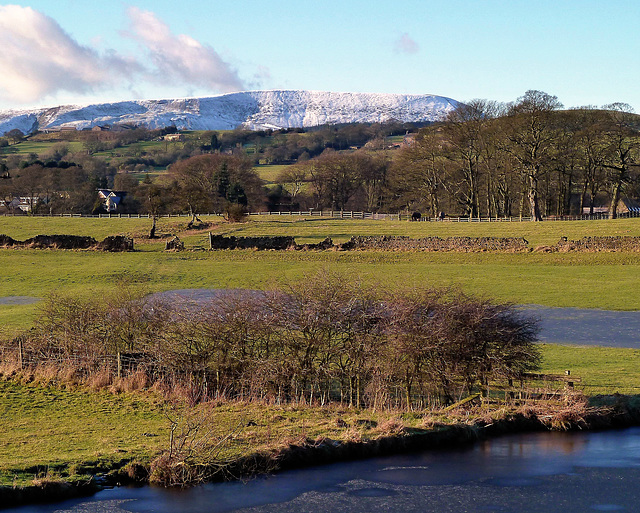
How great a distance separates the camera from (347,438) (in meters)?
19.2

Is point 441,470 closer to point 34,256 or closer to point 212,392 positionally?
point 212,392

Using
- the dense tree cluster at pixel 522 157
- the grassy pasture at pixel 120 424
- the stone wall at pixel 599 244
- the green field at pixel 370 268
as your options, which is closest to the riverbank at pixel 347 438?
the grassy pasture at pixel 120 424

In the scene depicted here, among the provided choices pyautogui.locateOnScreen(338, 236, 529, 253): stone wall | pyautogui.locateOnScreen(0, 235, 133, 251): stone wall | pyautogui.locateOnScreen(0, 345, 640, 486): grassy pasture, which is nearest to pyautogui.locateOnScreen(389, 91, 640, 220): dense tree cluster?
pyautogui.locateOnScreen(338, 236, 529, 253): stone wall

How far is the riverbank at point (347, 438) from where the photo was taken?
1675 centimetres

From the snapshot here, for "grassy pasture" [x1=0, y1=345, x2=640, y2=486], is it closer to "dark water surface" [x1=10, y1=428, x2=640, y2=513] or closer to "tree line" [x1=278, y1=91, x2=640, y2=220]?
"dark water surface" [x1=10, y1=428, x2=640, y2=513]

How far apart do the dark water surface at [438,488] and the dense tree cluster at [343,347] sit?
349 centimetres

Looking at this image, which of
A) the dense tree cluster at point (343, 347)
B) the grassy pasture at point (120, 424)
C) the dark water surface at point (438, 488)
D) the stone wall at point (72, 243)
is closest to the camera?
the dark water surface at point (438, 488)

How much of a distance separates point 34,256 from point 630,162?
6300cm

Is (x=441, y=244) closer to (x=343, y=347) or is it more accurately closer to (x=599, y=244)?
(x=599, y=244)

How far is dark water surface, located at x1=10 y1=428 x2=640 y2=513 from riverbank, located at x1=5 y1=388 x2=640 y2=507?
0.31 meters

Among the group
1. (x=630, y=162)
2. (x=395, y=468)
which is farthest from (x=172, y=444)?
(x=630, y=162)

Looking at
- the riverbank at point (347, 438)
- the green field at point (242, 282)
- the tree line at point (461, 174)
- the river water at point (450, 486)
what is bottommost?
the river water at point (450, 486)

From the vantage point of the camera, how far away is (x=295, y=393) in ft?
75.9

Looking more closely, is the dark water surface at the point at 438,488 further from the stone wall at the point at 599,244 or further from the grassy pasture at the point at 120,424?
the stone wall at the point at 599,244
